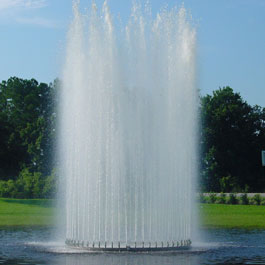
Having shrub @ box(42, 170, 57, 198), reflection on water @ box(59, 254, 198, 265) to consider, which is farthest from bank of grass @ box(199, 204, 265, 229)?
shrub @ box(42, 170, 57, 198)

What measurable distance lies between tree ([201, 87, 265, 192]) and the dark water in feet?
138

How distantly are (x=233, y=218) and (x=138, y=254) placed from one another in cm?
1479

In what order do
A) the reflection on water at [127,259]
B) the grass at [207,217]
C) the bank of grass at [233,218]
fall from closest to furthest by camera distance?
the reflection on water at [127,259], the bank of grass at [233,218], the grass at [207,217]

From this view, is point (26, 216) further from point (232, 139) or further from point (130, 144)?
point (232, 139)

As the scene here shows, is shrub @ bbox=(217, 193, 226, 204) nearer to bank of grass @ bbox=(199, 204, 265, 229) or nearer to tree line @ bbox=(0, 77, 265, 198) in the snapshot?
A: bank of grass @ bbox=(199, 204, 265, 229)

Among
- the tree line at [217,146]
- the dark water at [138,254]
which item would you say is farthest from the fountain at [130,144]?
the tree line at [217,146]

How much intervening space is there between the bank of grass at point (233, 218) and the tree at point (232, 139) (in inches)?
1046

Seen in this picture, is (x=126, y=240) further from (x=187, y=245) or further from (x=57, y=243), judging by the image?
(x=57, y=243)

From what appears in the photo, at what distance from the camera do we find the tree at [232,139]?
211ft

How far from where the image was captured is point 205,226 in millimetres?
26500

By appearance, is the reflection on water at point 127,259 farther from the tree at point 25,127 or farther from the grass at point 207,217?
the tree at point 25,127

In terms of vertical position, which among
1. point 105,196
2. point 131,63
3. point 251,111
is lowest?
point 105,196

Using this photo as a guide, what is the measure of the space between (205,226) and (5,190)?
28058mm

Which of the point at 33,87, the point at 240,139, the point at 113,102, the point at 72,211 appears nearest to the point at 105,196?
the point at 72,211
